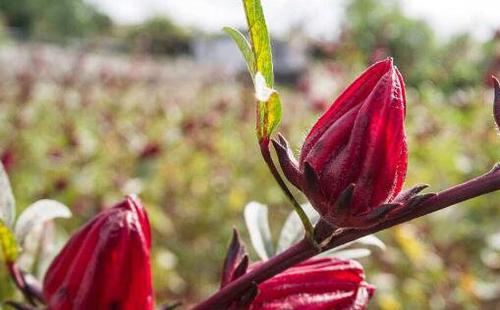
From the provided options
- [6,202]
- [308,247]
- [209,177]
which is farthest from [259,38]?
[209,177]

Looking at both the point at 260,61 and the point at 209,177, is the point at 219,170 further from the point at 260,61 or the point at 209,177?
the point at 260,61

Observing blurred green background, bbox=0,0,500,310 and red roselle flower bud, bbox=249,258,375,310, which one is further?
blurred green background, bbox=0,0,500,310

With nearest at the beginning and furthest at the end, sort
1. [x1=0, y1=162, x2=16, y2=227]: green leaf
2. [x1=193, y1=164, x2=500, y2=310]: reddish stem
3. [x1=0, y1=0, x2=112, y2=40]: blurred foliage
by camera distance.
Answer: [x1=193, y1=164, x2=500, y2=310]: reddish stem → [x1=0, y1=162, x2=16, y2=227]: green leaf → [x1=0, y1=0, x2=112, y2=40]: blurred foliage

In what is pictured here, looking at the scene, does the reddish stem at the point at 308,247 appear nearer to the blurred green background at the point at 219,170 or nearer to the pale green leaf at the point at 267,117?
the pale green leaf at the point at 267,117

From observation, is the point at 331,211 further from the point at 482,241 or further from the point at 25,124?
the point at 25,124

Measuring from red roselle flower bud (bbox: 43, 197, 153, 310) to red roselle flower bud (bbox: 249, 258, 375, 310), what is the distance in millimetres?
85

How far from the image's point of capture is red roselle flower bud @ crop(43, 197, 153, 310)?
19.6 inches

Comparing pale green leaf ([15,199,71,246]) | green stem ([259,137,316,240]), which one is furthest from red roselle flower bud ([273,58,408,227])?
pale green leaf ([15,199,71,246])

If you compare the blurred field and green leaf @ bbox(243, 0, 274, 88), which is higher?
green leaf @ bbox(243, 0, 274, 88)

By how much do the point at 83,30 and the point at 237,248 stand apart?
57.4 feet

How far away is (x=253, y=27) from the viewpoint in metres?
0.42

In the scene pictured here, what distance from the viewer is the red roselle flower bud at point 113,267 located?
1.64 feet

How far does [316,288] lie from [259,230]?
0.12 meters

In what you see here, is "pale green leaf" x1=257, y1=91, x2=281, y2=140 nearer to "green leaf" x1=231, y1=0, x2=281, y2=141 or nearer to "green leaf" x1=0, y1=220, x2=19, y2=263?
"green leaf" x1=231, y1=0, x2=281, y2=141
